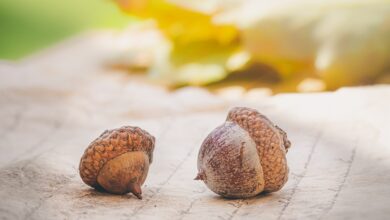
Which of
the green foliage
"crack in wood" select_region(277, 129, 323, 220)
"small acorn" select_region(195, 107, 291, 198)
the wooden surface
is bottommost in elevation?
"crack in wood" select_region(277, 129, 323, 220)

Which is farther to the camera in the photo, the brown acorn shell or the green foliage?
the green foliage

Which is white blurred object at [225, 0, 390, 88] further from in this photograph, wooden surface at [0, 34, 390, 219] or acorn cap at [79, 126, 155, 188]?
acorn cap at [79, 126, 155, 188]

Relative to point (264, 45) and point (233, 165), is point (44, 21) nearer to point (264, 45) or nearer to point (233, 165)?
point (264, 45)

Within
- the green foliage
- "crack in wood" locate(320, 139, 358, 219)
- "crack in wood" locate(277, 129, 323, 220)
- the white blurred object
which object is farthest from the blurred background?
"crack in wood" locate(320, 139, 358, 219)

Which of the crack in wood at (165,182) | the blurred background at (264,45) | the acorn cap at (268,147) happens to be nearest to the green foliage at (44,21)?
the blurred background at (264,45)

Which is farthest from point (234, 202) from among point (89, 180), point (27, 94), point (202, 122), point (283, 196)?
point (27, 94)

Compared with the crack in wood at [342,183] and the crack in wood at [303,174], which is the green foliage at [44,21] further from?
the crack in wood at [342,183]
